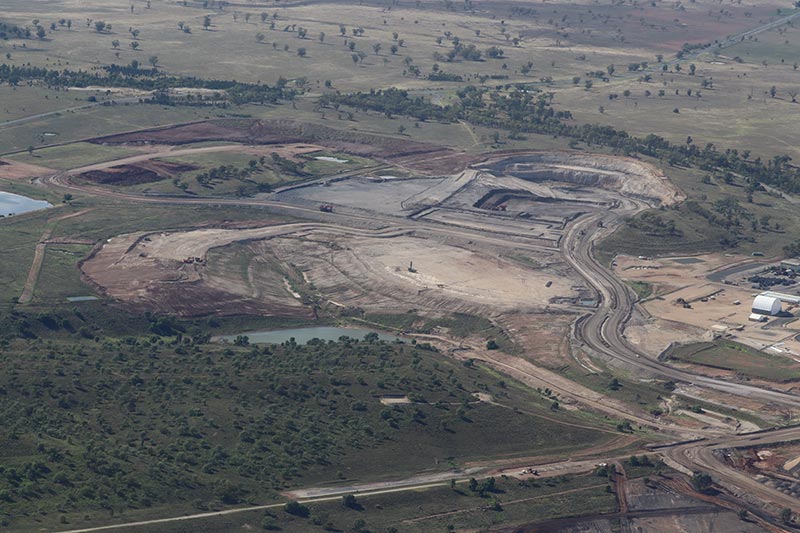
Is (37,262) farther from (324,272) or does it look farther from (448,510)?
(448,510)

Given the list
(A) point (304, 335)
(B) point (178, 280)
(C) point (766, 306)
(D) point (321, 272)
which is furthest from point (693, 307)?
(B) point (178, 280)

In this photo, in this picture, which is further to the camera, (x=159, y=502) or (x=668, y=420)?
(x=668, y=420)

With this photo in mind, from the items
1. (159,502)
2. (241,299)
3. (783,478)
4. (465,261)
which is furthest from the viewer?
(465,261)

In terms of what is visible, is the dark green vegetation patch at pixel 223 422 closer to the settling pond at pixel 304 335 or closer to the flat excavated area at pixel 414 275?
the settling pond at pixel 304 335

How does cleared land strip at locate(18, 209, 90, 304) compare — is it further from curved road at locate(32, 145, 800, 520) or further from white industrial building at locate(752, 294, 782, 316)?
white industrial building at locate(752, 294, 782, 316)

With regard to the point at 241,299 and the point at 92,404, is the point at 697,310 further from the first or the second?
the point at 92,404

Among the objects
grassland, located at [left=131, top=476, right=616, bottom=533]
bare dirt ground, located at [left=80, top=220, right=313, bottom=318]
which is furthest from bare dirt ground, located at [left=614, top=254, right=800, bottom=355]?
bare dirt ground, located at [left=80, top=220, right=313, bottom=318]

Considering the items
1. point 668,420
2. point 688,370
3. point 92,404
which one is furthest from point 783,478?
point 92,404
